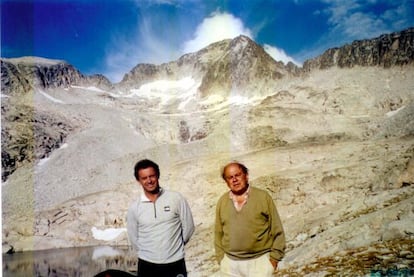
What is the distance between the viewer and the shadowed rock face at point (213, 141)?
4617mm

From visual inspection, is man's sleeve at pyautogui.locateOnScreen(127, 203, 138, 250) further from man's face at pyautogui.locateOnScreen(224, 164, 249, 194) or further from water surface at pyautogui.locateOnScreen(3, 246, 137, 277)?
water surface at pyautogui.locateOnScreen(3, 246, 137, 277)

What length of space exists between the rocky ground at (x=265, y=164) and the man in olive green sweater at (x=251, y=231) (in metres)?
1.14

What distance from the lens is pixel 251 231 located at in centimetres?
325

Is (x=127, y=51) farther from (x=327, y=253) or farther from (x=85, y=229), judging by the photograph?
(x=327, y=253)

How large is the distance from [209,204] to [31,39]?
89.5 inches

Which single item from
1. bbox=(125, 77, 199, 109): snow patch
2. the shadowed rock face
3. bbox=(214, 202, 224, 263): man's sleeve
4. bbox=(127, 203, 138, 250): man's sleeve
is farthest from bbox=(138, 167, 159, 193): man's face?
bbox=(125, 77, 199, 109): snow patch

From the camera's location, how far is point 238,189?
3.35 metres

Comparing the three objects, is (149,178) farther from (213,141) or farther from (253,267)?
(213,141)

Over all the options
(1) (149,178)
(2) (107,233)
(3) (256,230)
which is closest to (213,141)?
(2) (107,233)

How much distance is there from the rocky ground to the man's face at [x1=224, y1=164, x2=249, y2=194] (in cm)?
123

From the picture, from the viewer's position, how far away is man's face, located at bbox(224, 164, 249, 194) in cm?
334

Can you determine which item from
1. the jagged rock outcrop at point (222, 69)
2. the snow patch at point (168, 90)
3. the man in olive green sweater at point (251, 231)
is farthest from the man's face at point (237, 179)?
the snow patch at point (168, 90)

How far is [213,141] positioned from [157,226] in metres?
1.50

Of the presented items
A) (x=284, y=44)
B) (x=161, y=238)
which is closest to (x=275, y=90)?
(x=284, y=44)
